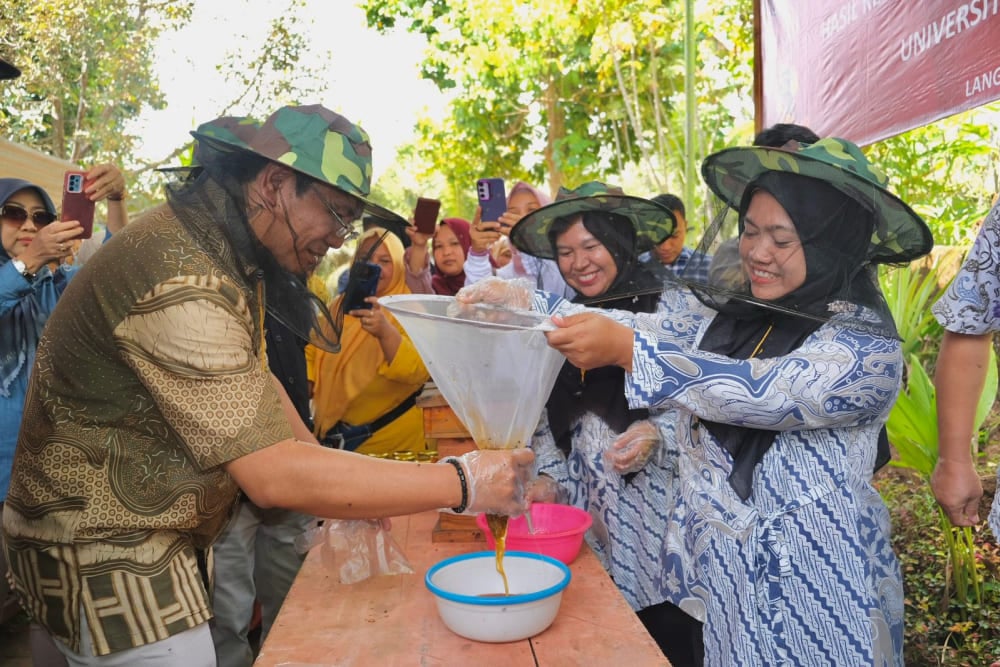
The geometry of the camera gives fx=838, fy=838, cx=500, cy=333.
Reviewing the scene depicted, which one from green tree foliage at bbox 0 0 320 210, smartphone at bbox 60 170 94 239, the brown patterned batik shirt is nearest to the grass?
the brown patterned batik shirt

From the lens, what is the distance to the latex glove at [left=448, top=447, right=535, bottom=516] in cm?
198

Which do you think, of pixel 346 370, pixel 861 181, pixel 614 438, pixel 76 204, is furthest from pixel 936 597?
pixel 76 204

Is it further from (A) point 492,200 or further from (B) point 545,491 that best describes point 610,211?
(A) point 492,200

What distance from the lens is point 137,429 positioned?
6.28ft

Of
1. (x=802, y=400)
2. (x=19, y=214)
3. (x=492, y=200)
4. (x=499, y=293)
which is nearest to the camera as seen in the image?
(x=802, y=400)

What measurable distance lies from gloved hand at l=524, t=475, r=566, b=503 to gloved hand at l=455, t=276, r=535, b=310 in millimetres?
589

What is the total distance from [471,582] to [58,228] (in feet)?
8.62

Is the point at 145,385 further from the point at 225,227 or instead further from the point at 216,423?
the point at 225,227

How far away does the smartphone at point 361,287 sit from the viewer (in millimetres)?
3517

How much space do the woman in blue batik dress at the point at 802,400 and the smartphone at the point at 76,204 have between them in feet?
8.51

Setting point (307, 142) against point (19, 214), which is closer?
point (307, 142)

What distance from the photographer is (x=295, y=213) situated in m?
2.02

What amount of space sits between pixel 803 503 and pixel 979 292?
0.82 m

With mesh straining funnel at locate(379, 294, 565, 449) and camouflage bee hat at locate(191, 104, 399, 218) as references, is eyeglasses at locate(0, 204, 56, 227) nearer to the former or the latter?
camouflage bee hat at locate(191, 104, 399, 218)
